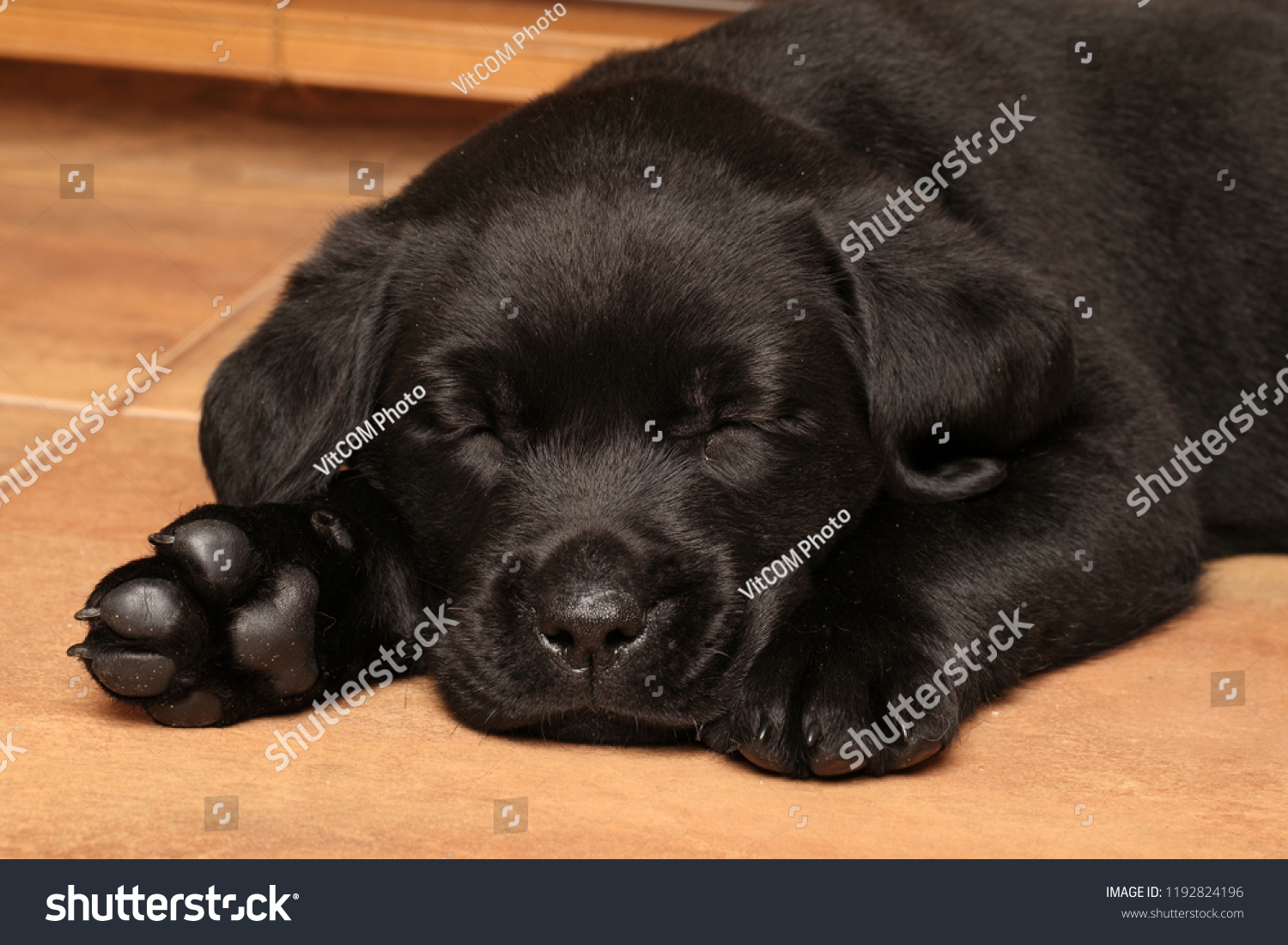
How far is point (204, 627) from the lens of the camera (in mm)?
2383

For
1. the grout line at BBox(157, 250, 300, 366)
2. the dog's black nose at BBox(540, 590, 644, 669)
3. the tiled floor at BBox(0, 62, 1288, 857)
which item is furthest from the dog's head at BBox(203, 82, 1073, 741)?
the grout line at BBox(157, 250, 300, 366)

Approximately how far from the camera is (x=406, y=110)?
314 inches

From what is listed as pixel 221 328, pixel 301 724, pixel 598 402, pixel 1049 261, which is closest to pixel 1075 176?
pixel 1049 261

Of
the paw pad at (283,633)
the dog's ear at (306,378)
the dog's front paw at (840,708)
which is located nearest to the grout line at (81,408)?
the dog's ear at (306,378)

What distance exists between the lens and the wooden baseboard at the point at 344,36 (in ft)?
24.2

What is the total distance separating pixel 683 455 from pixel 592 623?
1.37 feet

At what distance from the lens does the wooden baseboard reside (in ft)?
24.2

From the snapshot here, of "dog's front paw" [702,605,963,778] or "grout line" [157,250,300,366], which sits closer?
"dog's front paw" [702,605,963,778]

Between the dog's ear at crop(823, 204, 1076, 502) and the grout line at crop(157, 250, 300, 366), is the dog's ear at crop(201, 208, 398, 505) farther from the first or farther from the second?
the grout line at crop(157, 250, 300, 366)

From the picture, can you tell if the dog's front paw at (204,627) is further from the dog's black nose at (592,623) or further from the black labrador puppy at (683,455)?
the dog's black nose at (592,623)

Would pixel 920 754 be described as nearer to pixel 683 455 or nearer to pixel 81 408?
pixel 683 455

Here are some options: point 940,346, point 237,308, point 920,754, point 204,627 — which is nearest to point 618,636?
point 920,754

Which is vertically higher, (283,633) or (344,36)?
(283,633)

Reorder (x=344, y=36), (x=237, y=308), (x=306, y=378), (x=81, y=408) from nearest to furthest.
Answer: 1. (x=306, y=378)
2. (x=81, y=408)
3. (x=237, y=308)
4. (x=344, y=36)
